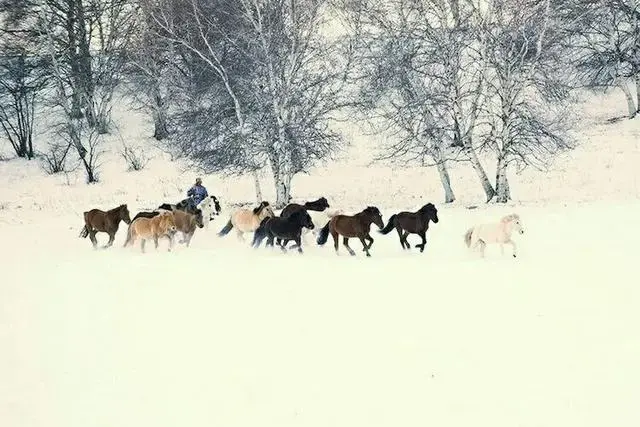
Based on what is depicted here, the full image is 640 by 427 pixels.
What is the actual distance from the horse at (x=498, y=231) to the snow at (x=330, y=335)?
475 millimetres

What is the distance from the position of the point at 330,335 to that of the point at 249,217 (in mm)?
8161

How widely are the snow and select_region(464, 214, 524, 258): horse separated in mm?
475

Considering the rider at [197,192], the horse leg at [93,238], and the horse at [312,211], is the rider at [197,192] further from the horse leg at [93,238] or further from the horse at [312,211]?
the horse at [312,211]

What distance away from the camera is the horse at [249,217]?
15.0 meters

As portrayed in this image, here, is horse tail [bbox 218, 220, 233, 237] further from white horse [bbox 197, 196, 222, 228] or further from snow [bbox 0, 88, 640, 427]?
snow [bbox 0, 88, 640, 427]

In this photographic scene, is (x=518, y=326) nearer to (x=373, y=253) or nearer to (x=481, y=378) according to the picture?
(x=481, y=378)

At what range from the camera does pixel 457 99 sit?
1984 cm

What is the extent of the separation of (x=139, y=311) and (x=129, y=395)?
269 cm

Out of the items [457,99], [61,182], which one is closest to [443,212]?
[457,99]

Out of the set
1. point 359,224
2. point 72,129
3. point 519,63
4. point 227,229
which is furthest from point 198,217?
point 72,129

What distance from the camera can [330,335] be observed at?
287 inches

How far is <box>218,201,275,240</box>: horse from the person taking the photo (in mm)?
14991

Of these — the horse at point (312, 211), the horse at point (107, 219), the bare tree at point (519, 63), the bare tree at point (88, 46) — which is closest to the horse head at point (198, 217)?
the horse at point (107, 219)

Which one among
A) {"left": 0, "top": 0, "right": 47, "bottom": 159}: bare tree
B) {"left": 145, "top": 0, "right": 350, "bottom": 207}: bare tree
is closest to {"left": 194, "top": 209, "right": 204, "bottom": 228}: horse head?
{"left": 145, "top": 0, "right": 350, "bottom": 207}: bare tree
